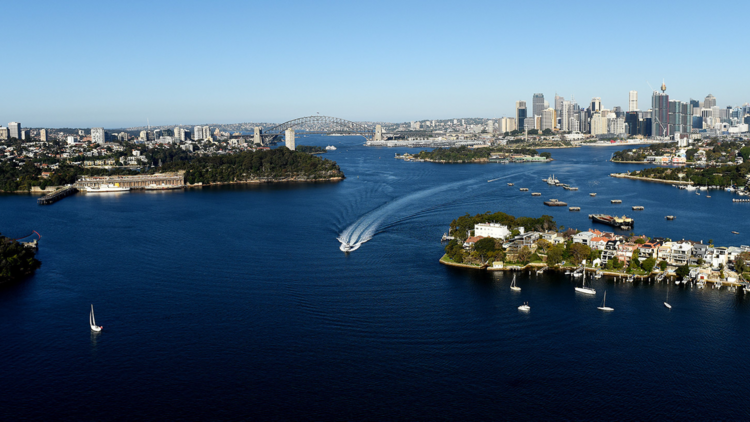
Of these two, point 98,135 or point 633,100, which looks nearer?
point 98,135

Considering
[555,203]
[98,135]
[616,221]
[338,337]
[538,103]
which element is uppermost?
[538,103]

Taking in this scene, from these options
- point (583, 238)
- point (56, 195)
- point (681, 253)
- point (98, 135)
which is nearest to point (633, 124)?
point (98, 135)

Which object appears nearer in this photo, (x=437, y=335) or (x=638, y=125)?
(x=437, y=335)

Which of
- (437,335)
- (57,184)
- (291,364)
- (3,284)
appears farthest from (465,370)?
(57,184)

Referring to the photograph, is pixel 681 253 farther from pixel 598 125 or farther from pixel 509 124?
pixel 509 124

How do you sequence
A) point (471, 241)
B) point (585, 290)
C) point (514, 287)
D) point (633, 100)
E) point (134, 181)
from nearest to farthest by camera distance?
point (585, 290)
point (514, 287)
point (471, 241)
point (134, 181)
point (633, 100)

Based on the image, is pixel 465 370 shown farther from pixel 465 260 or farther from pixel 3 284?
pixel 3 284
